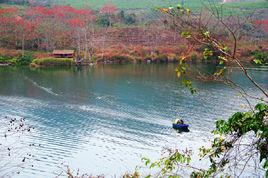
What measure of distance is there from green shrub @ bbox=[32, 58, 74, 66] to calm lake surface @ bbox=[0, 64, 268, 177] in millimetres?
9380

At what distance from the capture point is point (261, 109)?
8320 millimetres

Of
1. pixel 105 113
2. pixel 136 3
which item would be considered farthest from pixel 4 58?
pixel 136 3

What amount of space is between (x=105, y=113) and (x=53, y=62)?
142ft

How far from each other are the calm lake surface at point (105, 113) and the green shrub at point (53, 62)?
9.38m

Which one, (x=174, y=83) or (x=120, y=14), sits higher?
(x=120, y=14)

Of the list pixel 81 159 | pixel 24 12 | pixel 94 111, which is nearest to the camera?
pixel 81 159

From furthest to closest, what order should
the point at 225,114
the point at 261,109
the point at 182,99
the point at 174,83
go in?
the point at 174,83, the point at 182,99, the point at 225,114, the point at 261,109

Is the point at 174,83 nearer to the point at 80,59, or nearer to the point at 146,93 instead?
the point at 146,93

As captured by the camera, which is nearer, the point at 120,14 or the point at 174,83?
the point at 174,83

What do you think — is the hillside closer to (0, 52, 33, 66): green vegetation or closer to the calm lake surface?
(0, 52, 33, 66): green vegetation

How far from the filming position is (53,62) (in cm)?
8500

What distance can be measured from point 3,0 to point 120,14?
3508cm

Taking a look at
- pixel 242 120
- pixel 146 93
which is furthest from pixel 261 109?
pixel 146 93

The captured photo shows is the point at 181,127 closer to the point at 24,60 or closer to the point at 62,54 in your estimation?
the point at 24,60
